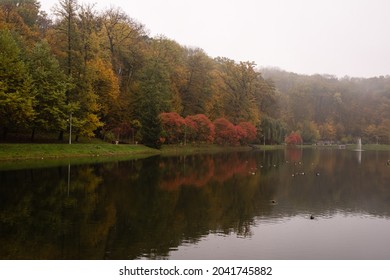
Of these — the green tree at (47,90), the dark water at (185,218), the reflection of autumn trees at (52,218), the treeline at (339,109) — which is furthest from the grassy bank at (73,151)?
the treeline at (339,109)

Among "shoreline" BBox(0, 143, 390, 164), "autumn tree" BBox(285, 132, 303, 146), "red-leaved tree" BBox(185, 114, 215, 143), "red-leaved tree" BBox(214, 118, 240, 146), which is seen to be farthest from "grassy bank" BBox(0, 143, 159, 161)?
"autumn tree" BBox(285, 132, 303, 146)

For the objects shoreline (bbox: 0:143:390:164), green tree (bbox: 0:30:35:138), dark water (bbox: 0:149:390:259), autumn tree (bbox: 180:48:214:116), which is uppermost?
autumn tree (bbox: 180:48:214:116)

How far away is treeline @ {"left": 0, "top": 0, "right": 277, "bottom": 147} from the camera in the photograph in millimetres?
41906

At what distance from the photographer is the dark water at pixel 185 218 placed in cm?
1205

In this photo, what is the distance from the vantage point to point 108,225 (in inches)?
577

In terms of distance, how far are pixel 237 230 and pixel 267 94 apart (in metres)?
100

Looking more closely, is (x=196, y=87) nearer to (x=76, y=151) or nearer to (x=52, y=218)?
(x=76, y=151)

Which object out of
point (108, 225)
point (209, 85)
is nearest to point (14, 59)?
point (108, 225)

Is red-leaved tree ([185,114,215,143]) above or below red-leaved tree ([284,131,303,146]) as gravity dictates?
above

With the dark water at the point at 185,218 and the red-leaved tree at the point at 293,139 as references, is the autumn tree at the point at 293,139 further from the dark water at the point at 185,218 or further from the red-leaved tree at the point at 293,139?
the dark water at the point at 185,218

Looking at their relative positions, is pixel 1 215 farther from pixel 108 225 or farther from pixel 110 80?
pixel 110 80

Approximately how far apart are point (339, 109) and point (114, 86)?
13277 centimetres

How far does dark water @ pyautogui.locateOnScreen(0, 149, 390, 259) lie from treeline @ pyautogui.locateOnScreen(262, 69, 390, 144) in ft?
397

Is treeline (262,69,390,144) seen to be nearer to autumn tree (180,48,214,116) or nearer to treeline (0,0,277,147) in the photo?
treeline (0,0,277,147)
